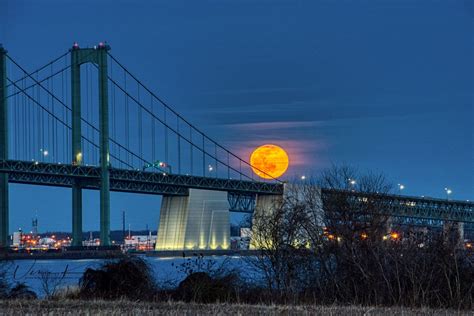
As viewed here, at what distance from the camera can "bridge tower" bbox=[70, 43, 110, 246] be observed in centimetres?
7750

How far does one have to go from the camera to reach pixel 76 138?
7925 cm

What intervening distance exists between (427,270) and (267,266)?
13.1ft

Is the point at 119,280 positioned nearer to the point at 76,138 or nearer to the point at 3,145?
the point at 3,145

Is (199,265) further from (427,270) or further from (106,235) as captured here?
(106,235)

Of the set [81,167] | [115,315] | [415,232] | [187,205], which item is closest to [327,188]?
[415,232]

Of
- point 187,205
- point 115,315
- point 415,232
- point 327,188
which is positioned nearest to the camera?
point 115,315

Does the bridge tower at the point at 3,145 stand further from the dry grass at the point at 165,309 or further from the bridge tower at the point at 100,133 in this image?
the dry grass at the point at 165,309

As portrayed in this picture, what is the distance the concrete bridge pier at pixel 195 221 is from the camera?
295 feet

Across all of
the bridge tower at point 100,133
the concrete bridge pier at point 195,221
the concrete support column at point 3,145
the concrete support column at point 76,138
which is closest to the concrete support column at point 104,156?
the bridge tower at point 100,133

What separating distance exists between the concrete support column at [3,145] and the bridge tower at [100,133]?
5.08m

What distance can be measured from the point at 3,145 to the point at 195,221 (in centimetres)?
2056

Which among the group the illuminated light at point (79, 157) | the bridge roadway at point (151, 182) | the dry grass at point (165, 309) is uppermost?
the illuminated light at point (79, 157)

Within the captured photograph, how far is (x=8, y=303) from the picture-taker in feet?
53.0

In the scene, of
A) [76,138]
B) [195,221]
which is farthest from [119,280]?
[195,221]
